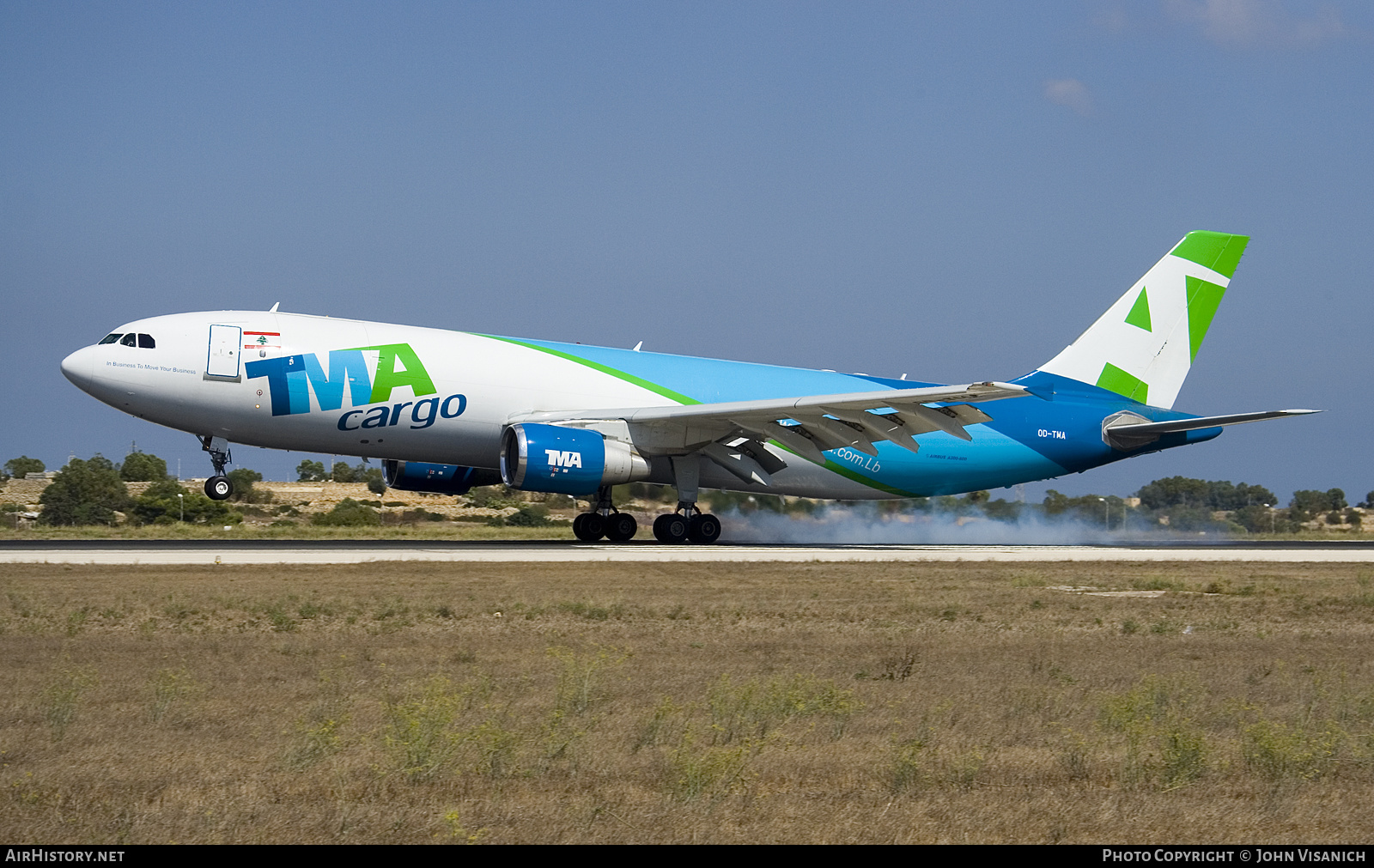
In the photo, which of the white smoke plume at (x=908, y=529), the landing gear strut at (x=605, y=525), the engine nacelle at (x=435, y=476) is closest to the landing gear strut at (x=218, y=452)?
the engine nacelle at (x=435, y=476)

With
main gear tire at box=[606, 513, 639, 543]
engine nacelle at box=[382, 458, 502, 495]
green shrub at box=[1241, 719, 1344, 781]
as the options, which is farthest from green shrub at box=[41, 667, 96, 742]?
engine nacelle at box=[382, 458, 502, 495]

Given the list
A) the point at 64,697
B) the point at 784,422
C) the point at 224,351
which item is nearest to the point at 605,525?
the point at 784,422

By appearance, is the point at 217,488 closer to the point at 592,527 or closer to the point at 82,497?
the point at 592,527

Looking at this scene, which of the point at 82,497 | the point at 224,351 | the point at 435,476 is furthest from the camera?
the point at 82,497

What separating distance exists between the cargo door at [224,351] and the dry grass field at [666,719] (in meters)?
8.63

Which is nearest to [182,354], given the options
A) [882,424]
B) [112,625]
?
[112,625]

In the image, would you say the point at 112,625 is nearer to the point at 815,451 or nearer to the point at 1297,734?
the point at 1297,734

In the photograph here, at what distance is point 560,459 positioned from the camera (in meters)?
24.4

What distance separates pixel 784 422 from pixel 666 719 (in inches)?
742

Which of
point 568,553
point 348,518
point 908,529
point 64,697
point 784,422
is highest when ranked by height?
point 784,422

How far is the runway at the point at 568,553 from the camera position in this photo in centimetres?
2162

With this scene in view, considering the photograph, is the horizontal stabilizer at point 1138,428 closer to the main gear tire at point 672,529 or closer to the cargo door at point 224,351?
the main gear tire at point 672,529

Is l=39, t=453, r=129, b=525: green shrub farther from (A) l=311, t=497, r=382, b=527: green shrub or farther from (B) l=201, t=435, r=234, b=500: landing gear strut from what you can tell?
(B) l=201, t=435, r=234, b=500: landing gear strut

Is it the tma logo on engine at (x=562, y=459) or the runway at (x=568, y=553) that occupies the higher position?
the tma logo on engine at (x=562, y=459)
